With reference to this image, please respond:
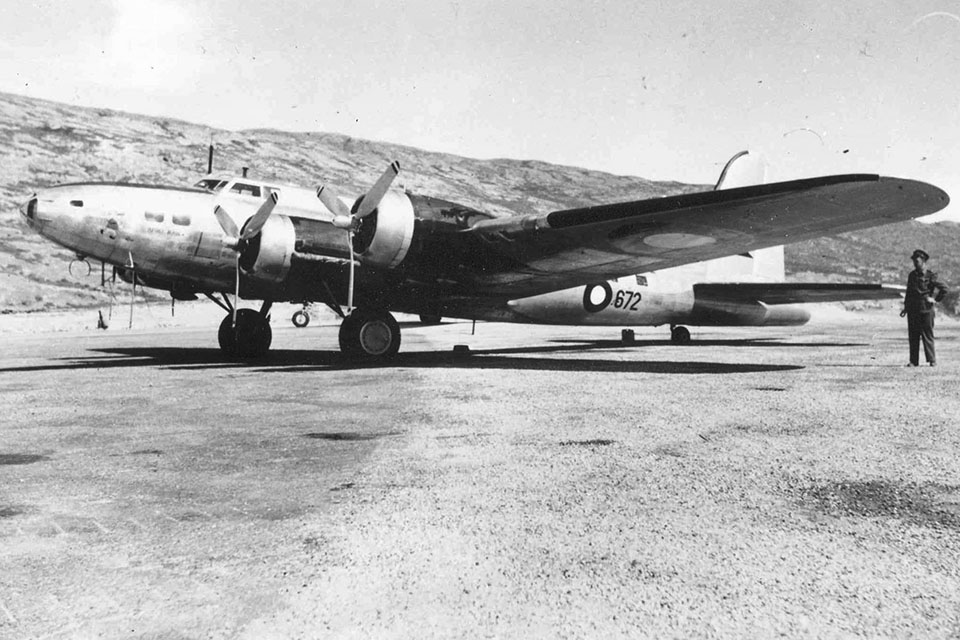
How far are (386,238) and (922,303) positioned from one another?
8.59 metres

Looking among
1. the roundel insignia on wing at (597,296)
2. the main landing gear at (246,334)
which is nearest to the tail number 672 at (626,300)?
the roundel insignia on wing at (597,296)

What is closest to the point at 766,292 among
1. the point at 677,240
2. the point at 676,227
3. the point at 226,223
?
the point at 677,240

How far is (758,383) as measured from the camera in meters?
9.43

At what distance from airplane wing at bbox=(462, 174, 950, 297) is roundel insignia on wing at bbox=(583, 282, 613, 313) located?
1958 millimetres

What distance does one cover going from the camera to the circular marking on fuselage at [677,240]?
40.2 feet

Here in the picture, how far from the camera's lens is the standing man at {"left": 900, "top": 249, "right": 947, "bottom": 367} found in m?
11.9

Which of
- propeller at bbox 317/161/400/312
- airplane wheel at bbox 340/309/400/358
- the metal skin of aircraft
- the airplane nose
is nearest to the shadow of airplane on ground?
airplane wheel at bbox 340/309/400/358

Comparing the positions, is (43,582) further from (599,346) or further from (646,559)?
(599,346)

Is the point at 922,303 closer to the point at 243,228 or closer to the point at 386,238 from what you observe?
the point at 386,238

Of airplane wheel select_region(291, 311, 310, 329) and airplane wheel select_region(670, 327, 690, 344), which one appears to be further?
airplane wheel select_region(291, 311, 310, 329)

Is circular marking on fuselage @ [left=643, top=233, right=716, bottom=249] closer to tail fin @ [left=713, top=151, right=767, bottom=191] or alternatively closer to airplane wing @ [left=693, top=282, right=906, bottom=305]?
airplane wing @ [left=693, top=282, right=906, bottom=305]

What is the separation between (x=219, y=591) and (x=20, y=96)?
279ft

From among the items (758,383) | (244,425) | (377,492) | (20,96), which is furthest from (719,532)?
(20,96)

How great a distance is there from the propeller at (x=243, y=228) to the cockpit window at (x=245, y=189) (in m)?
0.57
